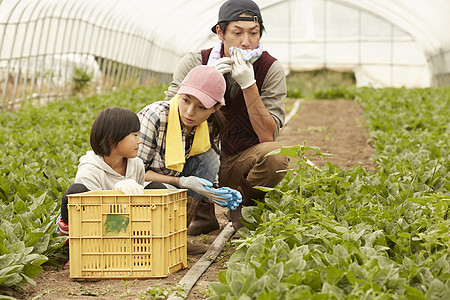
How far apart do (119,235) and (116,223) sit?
68 millimetres

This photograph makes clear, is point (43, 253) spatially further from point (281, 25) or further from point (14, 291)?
point (281, 25)

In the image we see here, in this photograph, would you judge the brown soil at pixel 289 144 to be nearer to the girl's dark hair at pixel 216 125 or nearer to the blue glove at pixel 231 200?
the blue glove at pixel 231 200

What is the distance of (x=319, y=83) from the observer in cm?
2720

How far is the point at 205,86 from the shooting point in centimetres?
358

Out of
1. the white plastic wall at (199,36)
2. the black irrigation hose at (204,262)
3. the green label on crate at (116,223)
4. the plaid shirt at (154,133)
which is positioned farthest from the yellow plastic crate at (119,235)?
the white plastic wall at (199,36)

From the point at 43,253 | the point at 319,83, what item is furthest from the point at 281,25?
the point at 43,253

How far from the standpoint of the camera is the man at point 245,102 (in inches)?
161

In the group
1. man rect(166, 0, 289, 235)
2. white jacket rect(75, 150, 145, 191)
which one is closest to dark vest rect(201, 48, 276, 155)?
man rect(166, 0, 289, 235)

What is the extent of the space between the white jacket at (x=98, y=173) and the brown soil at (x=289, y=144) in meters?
0.54

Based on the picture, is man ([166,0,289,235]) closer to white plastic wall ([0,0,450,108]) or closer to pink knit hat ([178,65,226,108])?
pink knit hat ([178,65,226,108])

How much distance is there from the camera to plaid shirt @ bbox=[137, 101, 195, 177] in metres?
3.80

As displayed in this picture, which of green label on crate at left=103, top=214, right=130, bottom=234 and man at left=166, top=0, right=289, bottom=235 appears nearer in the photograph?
green label on crate at left=103, top=214, right=130, bottom=234

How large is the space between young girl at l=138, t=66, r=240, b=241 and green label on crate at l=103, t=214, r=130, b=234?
2.06 feet

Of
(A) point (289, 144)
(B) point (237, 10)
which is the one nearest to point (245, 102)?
(B) point (237, 10)
